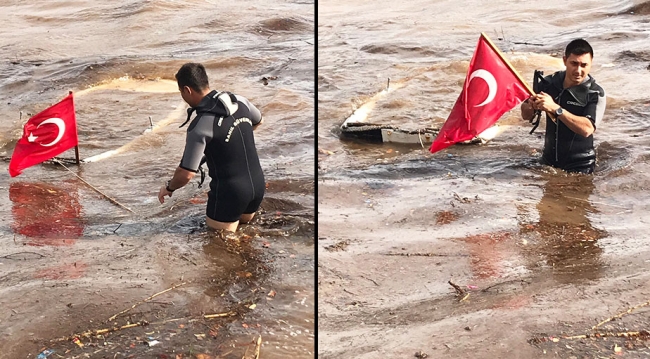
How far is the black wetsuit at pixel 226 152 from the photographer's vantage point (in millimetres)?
5730

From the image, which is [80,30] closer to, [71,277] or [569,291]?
[71,277]

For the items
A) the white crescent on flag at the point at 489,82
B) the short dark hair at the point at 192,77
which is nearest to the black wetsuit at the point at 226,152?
the short dark hair at the point at 192,77

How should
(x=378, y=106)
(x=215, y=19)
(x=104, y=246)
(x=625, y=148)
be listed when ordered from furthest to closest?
(x=215, y=19) < (x=378, y=106) < (x=625, y=148) < (x=104, y=246)

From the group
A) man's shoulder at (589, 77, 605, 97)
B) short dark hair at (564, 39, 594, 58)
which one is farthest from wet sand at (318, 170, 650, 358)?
short dark hair at (564, 39, 594, 58)

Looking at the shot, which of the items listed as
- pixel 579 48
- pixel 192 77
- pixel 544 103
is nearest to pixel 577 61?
pixel 579 48

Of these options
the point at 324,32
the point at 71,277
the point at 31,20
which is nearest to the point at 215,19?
the point at 324,32

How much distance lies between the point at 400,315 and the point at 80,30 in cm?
1130

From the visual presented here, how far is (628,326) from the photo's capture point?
187 inches

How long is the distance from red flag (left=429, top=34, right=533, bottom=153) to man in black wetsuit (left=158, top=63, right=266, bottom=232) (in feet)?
5.30

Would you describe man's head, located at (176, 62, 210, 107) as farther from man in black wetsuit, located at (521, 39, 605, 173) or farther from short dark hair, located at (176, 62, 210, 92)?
man in black wetsuit, located at (521, 39, 605, 173)

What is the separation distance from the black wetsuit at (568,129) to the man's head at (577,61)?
0.07 m

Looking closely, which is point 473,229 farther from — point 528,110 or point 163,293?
point 163,293

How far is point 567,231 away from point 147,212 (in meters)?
3.59

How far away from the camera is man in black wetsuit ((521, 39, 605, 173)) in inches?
261
